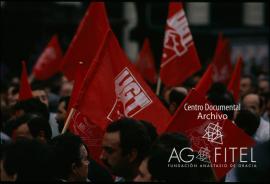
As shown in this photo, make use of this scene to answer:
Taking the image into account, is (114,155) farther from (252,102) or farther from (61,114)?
(252,102)

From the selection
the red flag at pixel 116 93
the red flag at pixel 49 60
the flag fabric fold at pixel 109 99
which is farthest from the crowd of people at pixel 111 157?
the red flag at pixel 49 60

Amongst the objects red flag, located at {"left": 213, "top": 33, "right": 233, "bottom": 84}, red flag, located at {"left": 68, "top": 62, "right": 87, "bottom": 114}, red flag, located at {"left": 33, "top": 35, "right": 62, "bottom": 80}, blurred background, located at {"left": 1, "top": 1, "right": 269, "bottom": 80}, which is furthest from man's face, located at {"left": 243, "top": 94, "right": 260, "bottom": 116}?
blurred background, located at {"left": 1, "top": 1, "right": 269, "bottom": 80}

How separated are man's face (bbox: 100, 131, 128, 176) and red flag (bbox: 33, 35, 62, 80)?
7.89m

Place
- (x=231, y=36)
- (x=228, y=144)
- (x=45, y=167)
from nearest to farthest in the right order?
(x=45, y=167)
(x=228, y=144)
(x=231, y=36)

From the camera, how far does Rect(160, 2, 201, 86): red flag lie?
10.2 meters

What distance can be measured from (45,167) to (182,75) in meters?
5.75

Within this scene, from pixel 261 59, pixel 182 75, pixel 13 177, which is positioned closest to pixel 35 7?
pixel 261 59

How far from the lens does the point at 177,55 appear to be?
10.3 meters

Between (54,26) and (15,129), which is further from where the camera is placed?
(54,26)

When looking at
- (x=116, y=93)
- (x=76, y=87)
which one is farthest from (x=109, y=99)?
(x=76, y=87)

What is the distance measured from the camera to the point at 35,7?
24.3 m

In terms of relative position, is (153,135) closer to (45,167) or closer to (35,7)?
(45,167)

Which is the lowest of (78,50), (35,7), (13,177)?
(35,7)

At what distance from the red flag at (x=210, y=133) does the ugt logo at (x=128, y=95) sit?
64 cm
